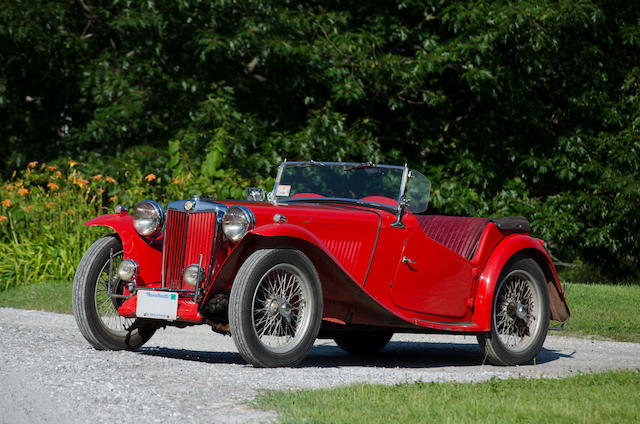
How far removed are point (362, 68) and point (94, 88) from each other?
4957 mm

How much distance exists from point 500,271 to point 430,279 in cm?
73

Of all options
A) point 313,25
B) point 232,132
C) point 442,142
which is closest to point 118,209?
point 232,132

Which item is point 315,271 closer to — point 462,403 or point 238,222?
point 238,222

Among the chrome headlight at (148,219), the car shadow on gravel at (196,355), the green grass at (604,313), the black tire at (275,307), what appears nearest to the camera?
the black tire at (275,307)

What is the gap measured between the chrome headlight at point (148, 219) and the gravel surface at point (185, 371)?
0.96 m

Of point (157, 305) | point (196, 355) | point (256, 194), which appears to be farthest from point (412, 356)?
point (157, 305)

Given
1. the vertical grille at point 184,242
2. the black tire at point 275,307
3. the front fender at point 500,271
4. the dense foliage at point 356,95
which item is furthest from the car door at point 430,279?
the dense foliage at point 356,95

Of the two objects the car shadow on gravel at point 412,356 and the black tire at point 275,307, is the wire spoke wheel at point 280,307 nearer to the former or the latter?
the black tire at point 275,307

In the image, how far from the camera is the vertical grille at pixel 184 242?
6492mm

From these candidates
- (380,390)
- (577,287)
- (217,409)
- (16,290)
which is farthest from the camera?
(577,287)

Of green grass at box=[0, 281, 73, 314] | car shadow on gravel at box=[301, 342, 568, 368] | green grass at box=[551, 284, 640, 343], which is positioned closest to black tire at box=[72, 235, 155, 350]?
car shadow on gravel at box=[301, 342, 568, 368]

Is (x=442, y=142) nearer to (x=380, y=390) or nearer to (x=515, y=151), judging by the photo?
(x=515, y=151)

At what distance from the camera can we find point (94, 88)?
16.3 m

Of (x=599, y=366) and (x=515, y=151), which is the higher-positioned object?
(x=515, y=151)
